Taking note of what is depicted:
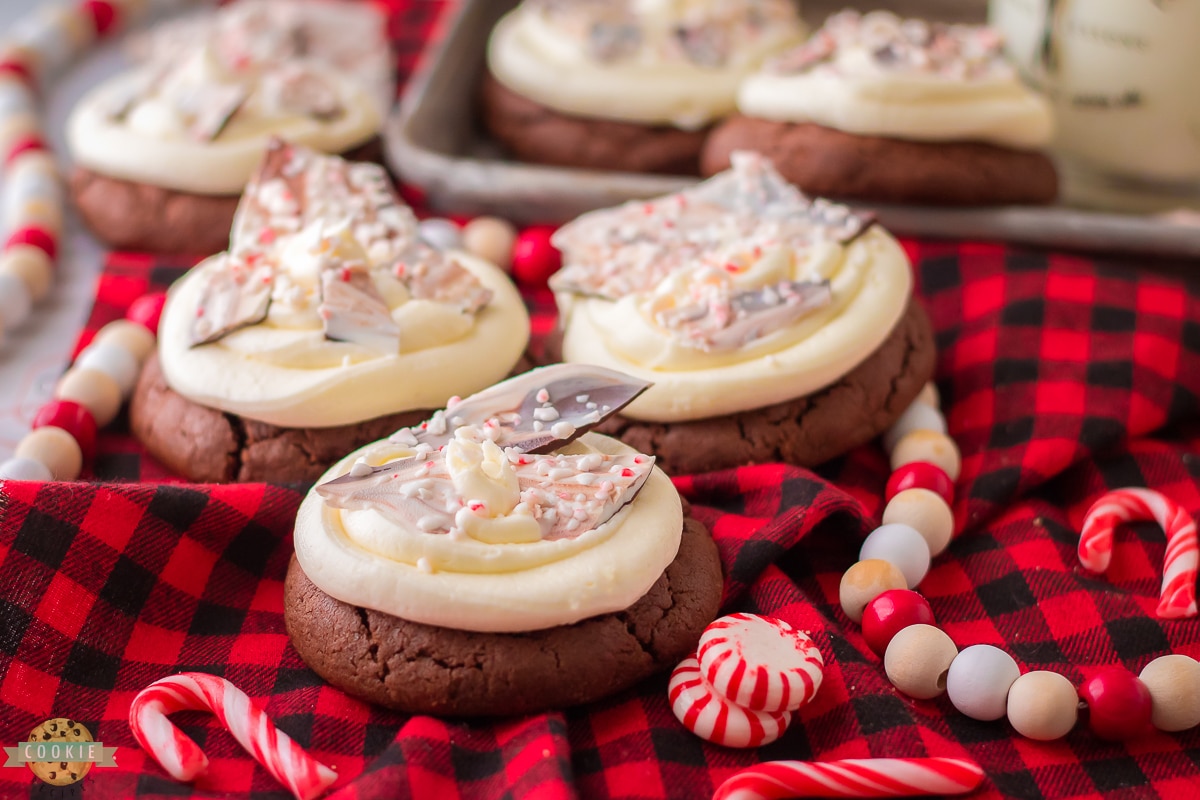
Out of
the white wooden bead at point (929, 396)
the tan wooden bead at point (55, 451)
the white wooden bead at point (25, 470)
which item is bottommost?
the white wooden bead at point (929, 396)

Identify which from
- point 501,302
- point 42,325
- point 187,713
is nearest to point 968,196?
point 501,302

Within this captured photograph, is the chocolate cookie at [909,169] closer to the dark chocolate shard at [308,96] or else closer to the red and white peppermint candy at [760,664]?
the dark chocolate shard at [308,96]

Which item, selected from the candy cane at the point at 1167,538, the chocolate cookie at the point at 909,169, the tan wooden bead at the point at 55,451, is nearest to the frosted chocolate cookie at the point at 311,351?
the tan wooden bead at the point at 55,451

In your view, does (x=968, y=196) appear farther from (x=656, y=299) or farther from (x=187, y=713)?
(x=187, y=713)

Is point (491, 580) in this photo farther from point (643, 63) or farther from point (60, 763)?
point (643, 63)

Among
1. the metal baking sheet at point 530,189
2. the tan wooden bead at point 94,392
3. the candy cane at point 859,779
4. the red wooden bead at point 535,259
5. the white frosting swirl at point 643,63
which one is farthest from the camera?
the white frosting swirl at point 643,63

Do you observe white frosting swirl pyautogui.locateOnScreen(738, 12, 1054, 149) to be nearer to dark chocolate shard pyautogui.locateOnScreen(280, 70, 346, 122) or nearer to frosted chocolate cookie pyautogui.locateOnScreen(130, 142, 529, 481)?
frosted chocolate cookie pyautogui.locateOnScreen(130, 142, 529, 481)

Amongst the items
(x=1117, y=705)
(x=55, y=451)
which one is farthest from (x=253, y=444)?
(x=1117, y=705)

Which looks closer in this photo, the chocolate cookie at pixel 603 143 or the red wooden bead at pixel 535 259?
the red wooden bead at pixel 535 259
